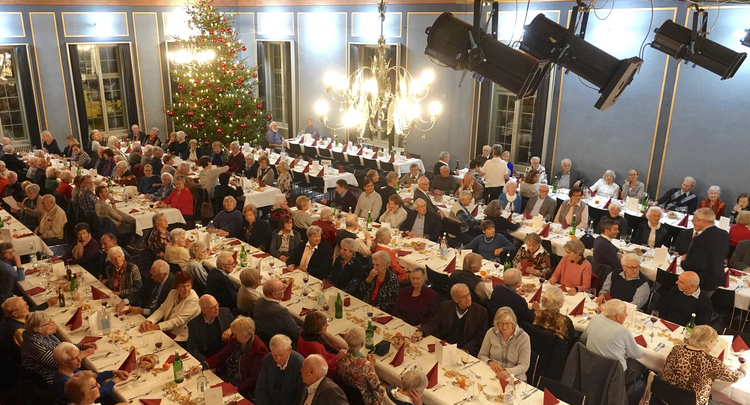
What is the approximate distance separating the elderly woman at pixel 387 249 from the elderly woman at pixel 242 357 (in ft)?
5.97

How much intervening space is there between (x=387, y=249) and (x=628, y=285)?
245cm

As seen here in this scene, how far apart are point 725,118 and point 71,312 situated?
365 inches

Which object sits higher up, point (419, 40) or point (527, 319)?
point (419, 40)

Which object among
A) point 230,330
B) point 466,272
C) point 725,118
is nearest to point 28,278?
point 230,330

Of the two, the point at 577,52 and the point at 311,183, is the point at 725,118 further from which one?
the point at 311,183

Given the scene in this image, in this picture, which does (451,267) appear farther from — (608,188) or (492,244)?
(608,188)

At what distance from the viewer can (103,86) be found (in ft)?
46.6

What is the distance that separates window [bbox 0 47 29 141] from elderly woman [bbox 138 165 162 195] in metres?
5.65

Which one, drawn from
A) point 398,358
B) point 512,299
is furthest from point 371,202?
point 398,358

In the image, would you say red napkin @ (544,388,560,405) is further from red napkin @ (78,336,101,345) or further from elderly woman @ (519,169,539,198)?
elderly woman @ (519,169,539,198)

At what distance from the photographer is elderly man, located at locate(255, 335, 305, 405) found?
4176 millimetres

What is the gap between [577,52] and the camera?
5.14 m

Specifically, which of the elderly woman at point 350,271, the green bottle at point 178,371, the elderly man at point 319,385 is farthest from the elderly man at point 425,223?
the green bottle at point 178,371

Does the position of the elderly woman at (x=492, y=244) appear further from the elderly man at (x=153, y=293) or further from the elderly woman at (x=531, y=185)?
the elderly man at (x=153, y=293)
